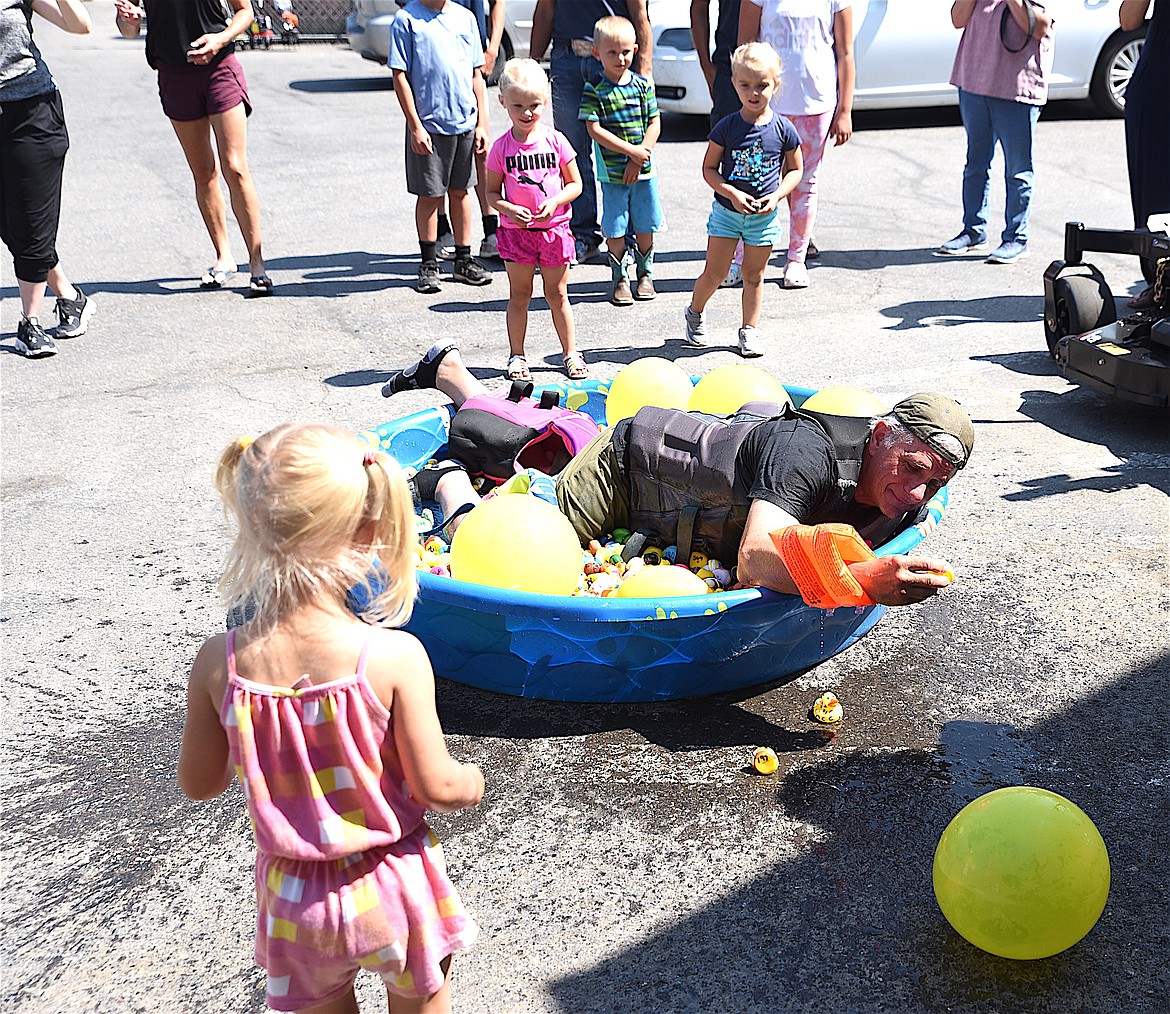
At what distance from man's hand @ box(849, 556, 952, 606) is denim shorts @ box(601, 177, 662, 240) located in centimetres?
496

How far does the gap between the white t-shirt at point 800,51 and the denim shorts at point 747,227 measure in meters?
1.50

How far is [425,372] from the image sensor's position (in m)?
5.52

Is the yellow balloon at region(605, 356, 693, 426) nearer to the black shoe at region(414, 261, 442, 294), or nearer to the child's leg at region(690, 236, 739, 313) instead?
the child's leg at region(690, 236, 739, 313)

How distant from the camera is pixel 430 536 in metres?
4.71

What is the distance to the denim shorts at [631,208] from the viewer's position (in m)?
7.84

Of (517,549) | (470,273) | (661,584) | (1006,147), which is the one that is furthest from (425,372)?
(1006,147)

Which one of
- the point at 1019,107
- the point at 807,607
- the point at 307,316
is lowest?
the point at 307,316

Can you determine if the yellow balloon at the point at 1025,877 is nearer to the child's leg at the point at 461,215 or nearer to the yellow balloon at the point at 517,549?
the yellow balloon at the point at 517,549

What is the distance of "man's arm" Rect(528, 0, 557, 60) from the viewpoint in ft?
27.5

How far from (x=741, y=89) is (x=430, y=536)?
11.0 feet

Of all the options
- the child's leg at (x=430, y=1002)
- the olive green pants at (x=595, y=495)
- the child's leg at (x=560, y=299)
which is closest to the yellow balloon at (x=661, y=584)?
the olive green pants at (x=595, y=495)

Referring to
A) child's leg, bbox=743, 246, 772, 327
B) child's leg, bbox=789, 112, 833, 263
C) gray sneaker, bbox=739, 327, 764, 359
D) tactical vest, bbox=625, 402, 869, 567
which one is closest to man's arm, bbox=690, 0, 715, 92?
child's leg, bbox=789, 112, 833, 263

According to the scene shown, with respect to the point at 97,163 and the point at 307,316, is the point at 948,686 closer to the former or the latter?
the point at 307,316

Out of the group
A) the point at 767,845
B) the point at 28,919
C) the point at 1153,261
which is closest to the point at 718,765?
the point at 767,845
